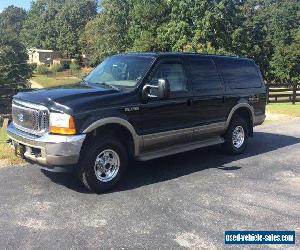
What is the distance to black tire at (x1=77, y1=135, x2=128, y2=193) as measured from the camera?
6.39m

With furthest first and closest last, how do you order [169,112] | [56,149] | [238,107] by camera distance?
[238,107], [169,112], [56,149]

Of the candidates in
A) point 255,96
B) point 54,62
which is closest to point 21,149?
point 255,96

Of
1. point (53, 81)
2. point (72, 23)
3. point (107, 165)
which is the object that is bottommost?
point (53, 81)

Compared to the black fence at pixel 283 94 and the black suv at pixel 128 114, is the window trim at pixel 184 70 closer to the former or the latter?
the black suv at pixel 128 114

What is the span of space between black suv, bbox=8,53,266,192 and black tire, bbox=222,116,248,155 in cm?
2

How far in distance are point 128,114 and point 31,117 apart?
4.80 feet

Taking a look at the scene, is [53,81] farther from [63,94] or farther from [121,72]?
[63,94]

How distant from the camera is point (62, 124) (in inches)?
241

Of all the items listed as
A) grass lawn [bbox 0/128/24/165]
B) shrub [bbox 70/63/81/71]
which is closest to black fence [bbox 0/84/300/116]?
grass lawn [bbox 0/128/24/165]

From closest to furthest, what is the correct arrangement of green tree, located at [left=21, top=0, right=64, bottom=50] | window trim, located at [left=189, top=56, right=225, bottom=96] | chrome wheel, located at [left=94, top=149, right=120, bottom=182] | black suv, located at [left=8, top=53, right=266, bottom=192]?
black suv, located at [left=8, top=53, right=266, bottom=192]
chrome wheel, located at [left=94, top=149, right=120, bottom=182]
window trim, located at [left=189, top=56, right=225, bottom=96]
green tree, located at [left=21, top=0, right=64, bottom=50]

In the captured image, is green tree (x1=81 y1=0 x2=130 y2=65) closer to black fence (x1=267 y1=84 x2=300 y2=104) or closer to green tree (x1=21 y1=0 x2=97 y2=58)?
green tree (x1=21 y1=0 x2=97 y2=58)

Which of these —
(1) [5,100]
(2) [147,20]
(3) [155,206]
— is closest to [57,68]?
(2) [147,20]

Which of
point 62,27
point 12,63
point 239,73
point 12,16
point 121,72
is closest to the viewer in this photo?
point 121,72

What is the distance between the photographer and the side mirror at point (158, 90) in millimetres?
6828
